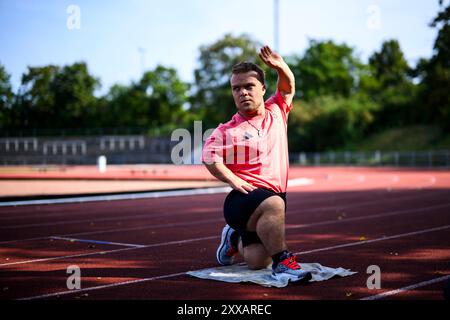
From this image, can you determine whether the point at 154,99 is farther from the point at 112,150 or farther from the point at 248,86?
the point at 248,86

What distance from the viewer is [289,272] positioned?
5.86 m

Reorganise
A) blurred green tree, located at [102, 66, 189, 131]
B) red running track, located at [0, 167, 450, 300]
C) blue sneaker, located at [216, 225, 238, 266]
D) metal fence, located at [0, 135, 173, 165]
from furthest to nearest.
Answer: blurred green tree, located at [102, 66, 189, 131] < metal fence, located at [0, 135, 173, 165] < blue sneaker, located at [216, 225, 238, 266] < red running track, located at [0, 167, 450, 300]

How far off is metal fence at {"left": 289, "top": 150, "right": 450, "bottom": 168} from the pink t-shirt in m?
41.1

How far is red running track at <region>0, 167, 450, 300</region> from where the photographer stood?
18.7 feet

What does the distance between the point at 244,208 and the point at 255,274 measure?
702 millimetres

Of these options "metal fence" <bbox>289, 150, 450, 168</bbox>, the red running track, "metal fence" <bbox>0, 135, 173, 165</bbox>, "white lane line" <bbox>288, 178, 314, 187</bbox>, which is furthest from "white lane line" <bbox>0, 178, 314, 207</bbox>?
"metal fence" <bbox>0, 135, 173, 165</bbox>

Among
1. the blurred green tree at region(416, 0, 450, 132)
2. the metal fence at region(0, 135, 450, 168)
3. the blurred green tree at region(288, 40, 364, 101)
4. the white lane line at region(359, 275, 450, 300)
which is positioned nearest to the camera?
the white lane line at region(359, 275, 450, 300)

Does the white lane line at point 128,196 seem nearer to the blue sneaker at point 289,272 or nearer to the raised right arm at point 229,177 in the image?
the raised right arm at point 229,177

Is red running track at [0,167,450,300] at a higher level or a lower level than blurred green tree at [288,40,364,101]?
lower

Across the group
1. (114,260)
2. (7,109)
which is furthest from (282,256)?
(7,109)

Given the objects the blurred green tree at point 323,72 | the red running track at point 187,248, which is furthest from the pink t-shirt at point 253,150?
the blurred green tree at point 323,72

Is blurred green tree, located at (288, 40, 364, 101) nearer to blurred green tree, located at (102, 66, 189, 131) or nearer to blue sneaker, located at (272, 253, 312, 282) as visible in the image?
blurred green tree, located at (102, 66, 189, 131)

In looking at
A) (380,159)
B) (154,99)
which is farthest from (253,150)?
(154,99)

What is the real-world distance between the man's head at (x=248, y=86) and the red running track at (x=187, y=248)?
173 cm
